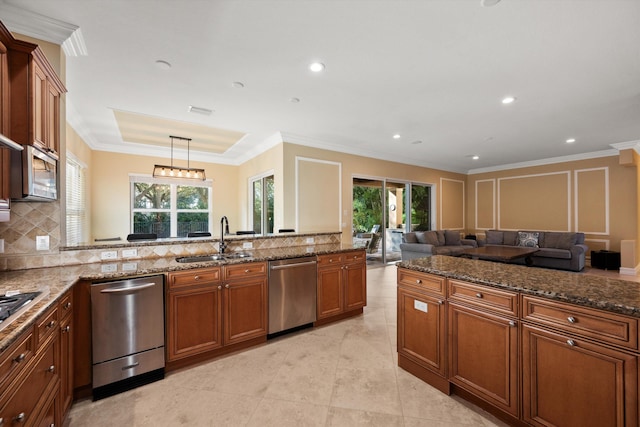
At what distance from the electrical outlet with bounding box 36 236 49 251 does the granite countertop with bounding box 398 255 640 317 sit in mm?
2911

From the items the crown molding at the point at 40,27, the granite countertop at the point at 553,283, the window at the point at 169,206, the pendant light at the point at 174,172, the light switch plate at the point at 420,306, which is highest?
the crown molding at the point at 40,27

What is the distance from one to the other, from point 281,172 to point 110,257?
9.92 feet

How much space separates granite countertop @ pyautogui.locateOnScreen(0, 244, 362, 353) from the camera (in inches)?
46.4

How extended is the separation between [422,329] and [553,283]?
3.04 feet

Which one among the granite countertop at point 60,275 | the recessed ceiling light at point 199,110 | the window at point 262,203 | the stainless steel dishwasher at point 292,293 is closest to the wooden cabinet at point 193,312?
the granite countertop at point 60,275

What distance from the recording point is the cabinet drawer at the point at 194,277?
2.26m

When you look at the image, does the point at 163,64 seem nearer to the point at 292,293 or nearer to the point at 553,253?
the point at 292,293

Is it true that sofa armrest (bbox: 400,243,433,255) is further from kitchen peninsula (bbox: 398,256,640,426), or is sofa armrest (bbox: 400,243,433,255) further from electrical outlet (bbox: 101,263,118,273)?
electrical outlet (bbox: 101,263,118,273)

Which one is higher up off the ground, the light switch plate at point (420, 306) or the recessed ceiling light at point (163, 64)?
the recessed ceiling light at point (163, 64)

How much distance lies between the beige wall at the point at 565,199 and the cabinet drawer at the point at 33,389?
9.46 metres

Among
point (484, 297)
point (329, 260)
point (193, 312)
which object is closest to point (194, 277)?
point (193, 312)

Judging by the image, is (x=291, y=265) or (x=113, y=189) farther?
(x=113, y=189)

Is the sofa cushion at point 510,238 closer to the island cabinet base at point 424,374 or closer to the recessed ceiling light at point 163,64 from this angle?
the island cabinet base at point 424,374

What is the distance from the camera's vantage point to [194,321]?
237 cm
